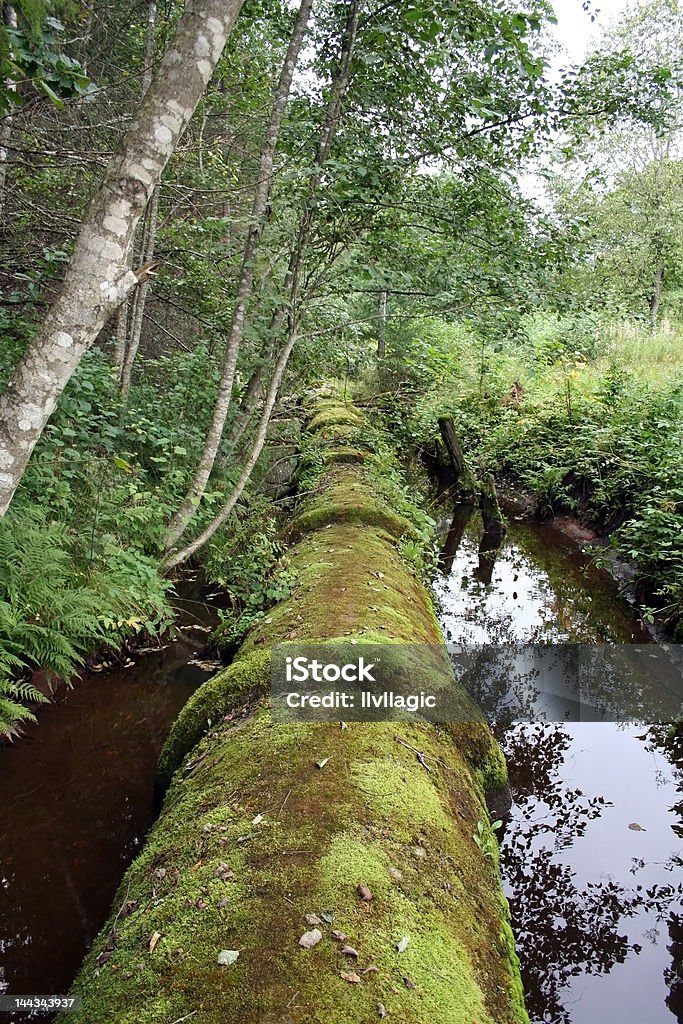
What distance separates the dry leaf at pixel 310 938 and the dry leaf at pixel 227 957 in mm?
185

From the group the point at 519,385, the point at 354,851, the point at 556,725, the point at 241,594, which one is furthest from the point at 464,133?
the point at 519,385

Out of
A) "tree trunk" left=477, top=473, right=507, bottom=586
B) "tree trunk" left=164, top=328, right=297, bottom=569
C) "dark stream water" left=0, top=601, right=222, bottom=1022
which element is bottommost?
"dark stream water" left=0, top=601, right=222, bottom=1022

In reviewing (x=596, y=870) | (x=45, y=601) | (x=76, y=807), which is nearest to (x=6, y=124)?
(x=45, y=601)

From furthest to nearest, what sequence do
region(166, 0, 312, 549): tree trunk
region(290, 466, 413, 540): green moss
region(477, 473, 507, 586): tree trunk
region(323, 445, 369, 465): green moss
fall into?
1. region(477, 473, 507, 586): tree trunk
2. region(323, 445, 369, 465): green moss
3. region(290, 466, 413, 540): green moss
4. region(166, 0, 312, 549): tree trunk

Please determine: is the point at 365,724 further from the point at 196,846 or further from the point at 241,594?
the point at 241,594

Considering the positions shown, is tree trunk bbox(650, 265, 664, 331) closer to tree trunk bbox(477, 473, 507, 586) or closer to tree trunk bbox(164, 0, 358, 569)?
tree trunk bbox(477, 473, 507, 586)

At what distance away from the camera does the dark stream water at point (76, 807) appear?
304 centimetres

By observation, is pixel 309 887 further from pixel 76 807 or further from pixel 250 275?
pixel 250 275

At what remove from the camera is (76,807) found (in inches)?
155

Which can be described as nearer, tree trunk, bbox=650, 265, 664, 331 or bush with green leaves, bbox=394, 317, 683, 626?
bush with green leaves, bbox=394, 317, 683, 626

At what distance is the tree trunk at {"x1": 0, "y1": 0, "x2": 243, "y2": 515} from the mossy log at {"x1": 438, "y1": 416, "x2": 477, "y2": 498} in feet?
27.8

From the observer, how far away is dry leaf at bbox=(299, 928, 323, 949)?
180 cm

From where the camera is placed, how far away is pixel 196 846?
235cm

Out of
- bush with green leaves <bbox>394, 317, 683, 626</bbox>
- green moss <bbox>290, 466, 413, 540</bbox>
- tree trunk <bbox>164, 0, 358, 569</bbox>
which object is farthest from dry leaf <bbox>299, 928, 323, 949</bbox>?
bush with green leaves <bbox>394, 317, 683, 626</bbox>
